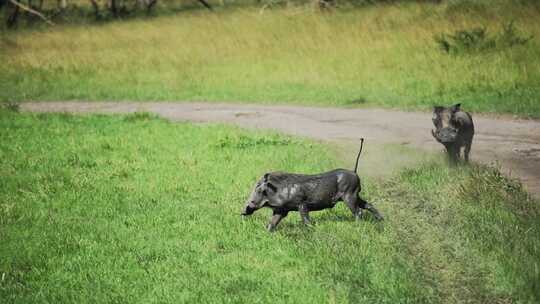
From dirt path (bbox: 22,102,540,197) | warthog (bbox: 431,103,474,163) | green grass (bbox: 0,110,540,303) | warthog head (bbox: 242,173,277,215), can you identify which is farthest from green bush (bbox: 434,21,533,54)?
warthog head (bbox: 242,173,277,215)

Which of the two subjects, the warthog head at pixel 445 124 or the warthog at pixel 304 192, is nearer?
the warthog at pixel 304 192

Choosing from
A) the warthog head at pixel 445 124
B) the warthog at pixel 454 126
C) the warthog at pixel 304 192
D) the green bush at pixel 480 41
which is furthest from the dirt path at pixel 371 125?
the green bush at pixel 480 41

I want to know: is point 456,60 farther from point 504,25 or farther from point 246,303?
point 246,303

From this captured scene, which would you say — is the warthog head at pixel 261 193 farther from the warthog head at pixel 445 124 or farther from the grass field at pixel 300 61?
the grass field at pixel 300 61

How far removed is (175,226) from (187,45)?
15.4 metres

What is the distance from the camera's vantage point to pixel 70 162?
34.8 ft

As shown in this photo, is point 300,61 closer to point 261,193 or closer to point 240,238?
point 261,193

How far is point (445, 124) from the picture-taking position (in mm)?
9633

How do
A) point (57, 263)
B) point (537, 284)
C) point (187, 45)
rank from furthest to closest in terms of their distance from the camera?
point (187, 45) → point (57, 263) → point (537, 284)

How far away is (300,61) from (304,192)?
12.8 meters

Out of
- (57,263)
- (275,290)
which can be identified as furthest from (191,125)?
(275,290)

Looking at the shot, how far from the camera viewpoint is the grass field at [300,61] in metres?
16.0

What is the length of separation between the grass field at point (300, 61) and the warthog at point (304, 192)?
25.3 feet

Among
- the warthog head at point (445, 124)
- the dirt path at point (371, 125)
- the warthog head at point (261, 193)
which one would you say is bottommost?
the dirt path at point (371, 125)
